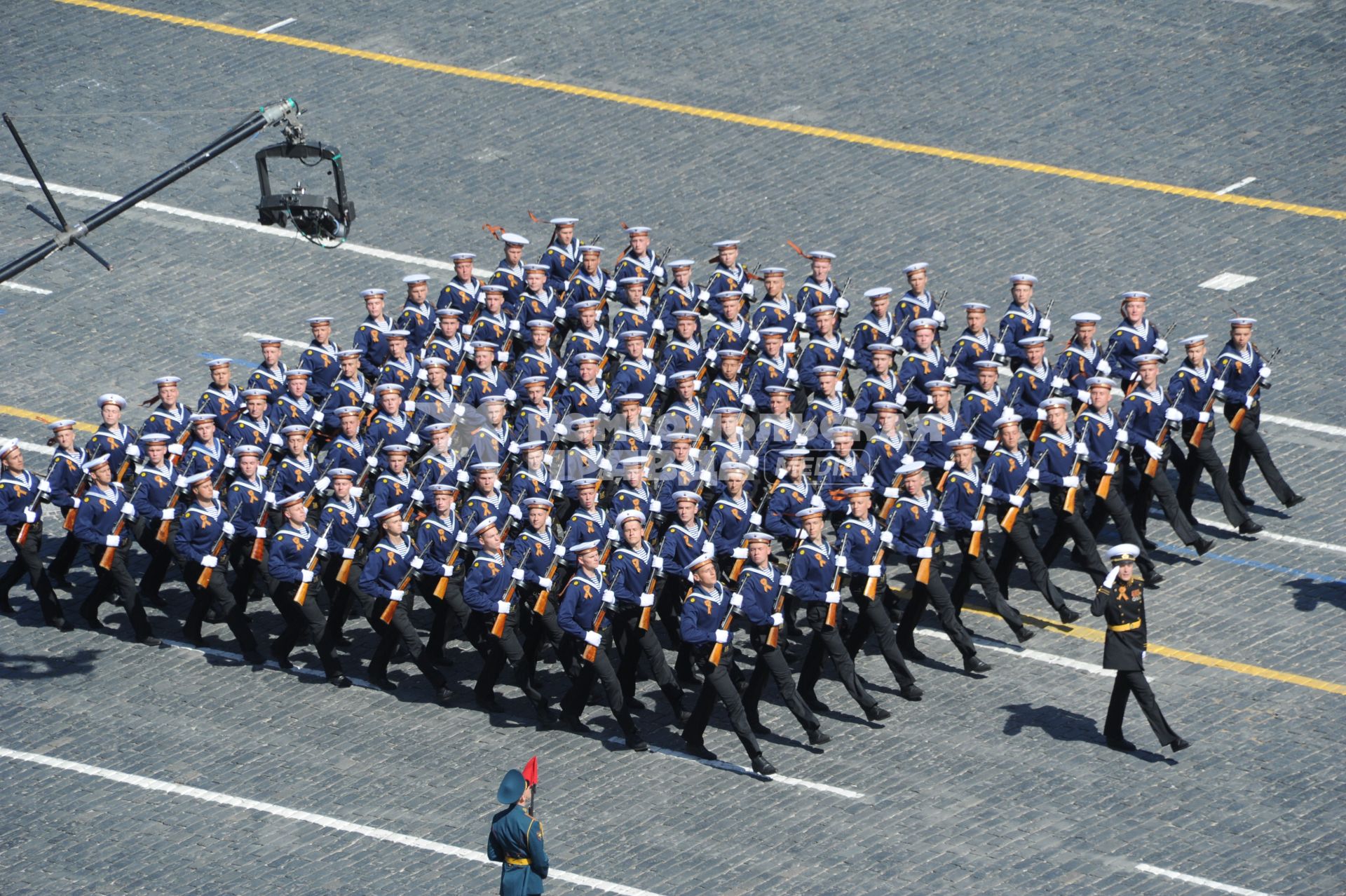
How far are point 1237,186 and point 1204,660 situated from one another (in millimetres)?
12535

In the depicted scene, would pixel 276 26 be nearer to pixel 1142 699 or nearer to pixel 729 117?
pixel 729 117

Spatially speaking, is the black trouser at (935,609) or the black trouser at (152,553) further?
the black trouser at (152,553)

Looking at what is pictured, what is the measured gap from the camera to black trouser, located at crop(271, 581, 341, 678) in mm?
25500

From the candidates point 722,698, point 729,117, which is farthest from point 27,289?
point 722,698

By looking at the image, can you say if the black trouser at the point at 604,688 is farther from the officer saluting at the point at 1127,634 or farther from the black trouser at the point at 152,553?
the black trouser at the point at 152,553

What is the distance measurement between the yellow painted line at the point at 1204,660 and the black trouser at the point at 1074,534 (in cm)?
59

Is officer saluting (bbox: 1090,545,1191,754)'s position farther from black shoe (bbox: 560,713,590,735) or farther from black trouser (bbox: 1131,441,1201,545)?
black shoe (bbox: 560,713,590,735)

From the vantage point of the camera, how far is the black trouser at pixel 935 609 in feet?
81.5

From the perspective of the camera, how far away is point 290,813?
2334 centimetres

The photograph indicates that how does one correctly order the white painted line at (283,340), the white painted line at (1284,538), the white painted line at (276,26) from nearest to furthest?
the white painted line at (1284,538)
the white painted line at (283,340)
the white painted line at (276,26)

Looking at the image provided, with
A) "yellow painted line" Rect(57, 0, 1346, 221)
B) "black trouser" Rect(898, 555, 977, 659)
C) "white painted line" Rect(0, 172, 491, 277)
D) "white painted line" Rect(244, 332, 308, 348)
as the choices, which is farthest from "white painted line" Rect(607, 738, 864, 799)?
"yellow painted line" Rect(57, 0, 1346, 221)

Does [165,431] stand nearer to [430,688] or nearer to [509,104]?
[430,688]

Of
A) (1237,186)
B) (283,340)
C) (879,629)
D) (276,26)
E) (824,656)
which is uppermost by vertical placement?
(276,26)

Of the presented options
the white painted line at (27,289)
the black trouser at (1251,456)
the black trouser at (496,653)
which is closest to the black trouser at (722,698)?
the black trouser at (496,653)
